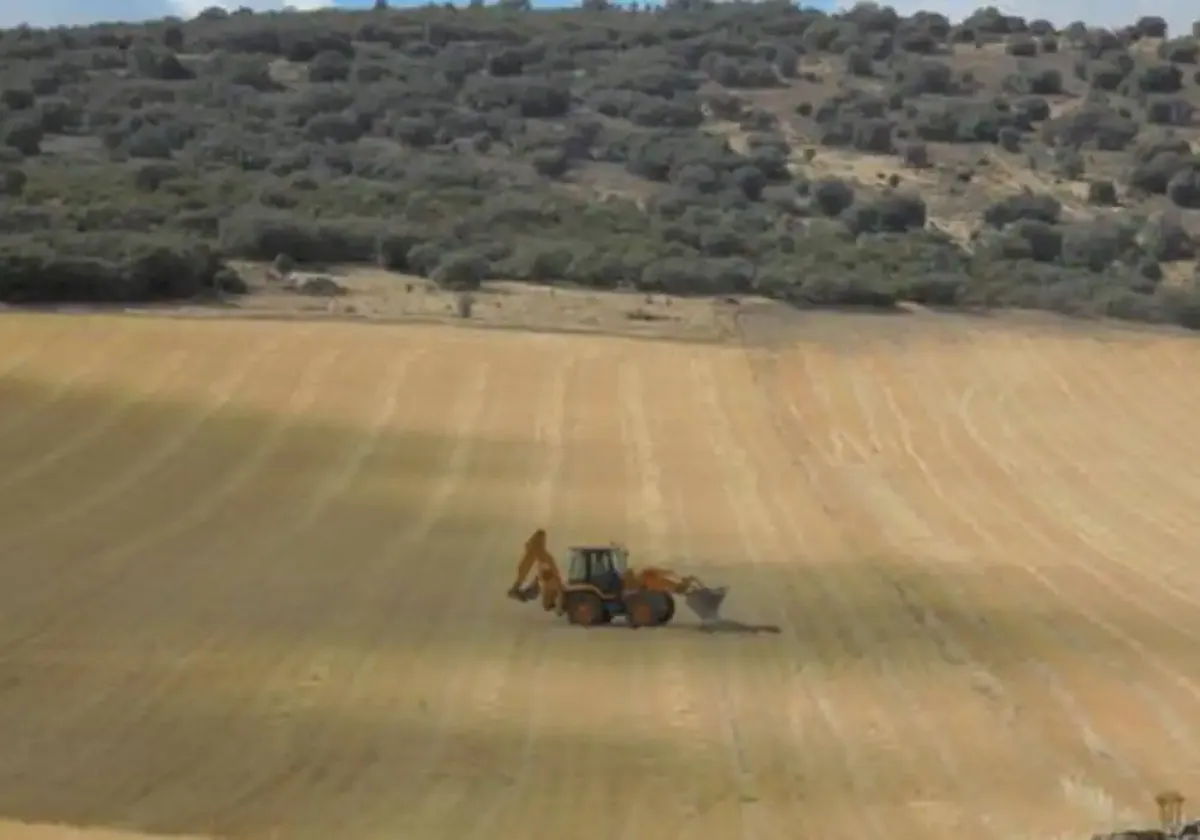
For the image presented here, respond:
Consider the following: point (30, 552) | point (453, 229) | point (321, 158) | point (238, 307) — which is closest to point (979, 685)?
point (30, 552)

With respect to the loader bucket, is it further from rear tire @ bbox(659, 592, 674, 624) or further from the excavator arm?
the excavator arm

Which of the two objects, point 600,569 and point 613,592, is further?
point 600,569

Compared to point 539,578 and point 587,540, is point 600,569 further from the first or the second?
point 587,540

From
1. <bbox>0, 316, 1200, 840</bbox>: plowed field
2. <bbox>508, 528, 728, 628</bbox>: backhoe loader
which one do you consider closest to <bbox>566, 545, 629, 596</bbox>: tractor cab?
<bbox>508, 528, 728, 628</bbox>: backhoe loader

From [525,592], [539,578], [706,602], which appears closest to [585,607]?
[539,578]

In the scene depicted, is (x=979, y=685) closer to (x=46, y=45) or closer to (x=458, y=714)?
(x=458, y=714)
